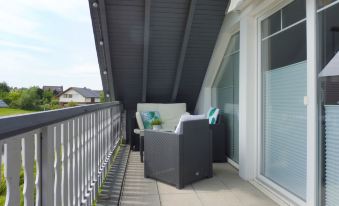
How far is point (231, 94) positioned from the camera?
4.97m

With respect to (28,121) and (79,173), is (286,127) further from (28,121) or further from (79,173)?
(28,121)

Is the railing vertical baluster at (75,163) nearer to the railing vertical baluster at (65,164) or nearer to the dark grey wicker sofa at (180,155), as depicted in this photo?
the railing vertical baluster at (65,164)

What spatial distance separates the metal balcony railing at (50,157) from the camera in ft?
4.13

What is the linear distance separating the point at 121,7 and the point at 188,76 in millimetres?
2346

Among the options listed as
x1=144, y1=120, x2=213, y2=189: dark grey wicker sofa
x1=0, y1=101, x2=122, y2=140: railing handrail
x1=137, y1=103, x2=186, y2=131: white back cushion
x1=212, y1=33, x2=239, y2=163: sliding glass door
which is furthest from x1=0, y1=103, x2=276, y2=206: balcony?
x1=137, y1=103, x2=186, y2=131: white back cushion

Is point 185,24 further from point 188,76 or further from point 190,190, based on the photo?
point 190,190

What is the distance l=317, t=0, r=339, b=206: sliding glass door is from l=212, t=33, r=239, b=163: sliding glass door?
2228 mm

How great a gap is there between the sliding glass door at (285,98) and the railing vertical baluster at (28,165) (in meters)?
2.32

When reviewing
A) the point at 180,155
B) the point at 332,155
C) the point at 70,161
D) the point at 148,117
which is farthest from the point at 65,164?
the point at 148,117

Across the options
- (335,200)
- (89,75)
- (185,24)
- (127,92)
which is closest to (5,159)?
(335,200)

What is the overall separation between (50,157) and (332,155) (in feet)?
6.89

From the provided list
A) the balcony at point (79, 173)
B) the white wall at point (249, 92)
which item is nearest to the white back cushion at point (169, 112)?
the balcony at point (79, 173)

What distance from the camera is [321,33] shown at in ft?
7.97

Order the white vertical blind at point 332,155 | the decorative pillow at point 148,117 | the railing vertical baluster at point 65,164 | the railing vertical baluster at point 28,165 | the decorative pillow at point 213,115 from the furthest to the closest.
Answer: the decorative pillow at point 148,117
the decorative pillow at point 213,115
the white vertical blind at point 332,155
the railing vertical baluster at point 65,164
the railing vertical baluster at point 28,165
